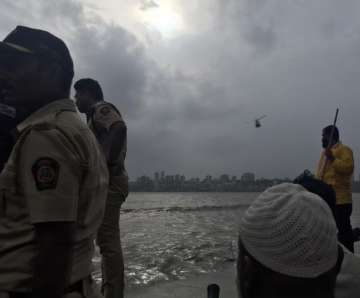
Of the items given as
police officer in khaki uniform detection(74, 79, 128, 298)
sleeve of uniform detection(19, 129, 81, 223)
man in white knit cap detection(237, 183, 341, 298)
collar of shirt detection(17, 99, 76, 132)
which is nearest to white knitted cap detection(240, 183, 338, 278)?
man in white knit cap detection(237, 183, 341, 298)

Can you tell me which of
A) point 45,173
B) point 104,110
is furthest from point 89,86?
point 45,173

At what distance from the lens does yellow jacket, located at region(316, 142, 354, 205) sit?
505 centimetres

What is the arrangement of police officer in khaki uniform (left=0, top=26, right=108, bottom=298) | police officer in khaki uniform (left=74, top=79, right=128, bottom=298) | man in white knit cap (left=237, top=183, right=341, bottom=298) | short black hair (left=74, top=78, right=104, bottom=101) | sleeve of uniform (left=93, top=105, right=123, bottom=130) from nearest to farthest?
man in white knit cap (left=237, top=183, right=341, bottom=298), police officer in khaki uniform (left=0, top=26, right=108, bottom=298), police officer in khaki uniform (left=74, top=79, right=128, bottom=298), sleeve of uniform (left=93, top=105, right=123, bottom=130), short black hair (left=74, top=78, right=104, bottom=101)

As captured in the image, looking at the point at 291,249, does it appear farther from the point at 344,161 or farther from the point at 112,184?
the point at 344,161

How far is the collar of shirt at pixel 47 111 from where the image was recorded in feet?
5.22

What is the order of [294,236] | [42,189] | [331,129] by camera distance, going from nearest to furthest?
[294,236] < [42,189] < [331,129]

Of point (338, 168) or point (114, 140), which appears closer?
point (114, 140)

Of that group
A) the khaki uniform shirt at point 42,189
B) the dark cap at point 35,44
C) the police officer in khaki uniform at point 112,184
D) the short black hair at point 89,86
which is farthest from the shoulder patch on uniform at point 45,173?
the short black hair at point 89,86

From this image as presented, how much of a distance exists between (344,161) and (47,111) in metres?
4.28

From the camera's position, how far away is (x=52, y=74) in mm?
1703

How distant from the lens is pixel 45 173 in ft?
4.70

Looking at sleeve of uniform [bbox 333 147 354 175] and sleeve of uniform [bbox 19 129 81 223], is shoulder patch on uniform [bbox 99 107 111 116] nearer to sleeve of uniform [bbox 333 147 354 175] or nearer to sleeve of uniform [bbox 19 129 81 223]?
sleeve of uniform [bbox 19 129 81 223]

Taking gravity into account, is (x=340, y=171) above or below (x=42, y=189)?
above

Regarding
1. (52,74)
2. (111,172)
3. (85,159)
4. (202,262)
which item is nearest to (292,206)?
(85,159)
